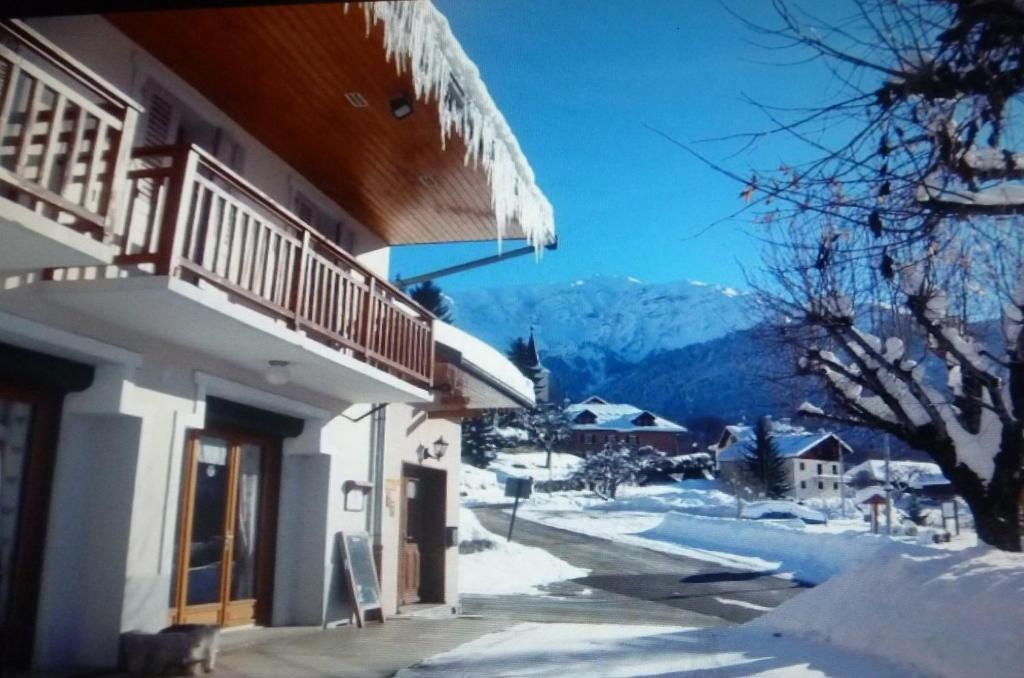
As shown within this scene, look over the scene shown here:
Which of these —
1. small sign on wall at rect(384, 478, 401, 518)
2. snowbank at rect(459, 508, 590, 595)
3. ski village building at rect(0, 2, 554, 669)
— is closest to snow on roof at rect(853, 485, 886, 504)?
snowbank at rect(459, 508, 590, 595)

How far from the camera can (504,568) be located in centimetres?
2180

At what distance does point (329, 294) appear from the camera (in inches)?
337

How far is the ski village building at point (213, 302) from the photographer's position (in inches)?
230

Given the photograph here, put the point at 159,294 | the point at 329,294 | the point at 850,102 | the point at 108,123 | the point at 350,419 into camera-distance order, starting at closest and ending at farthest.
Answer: the point at 850,102
the point at 108,123
the point at 159,294
the point at 329,294
the point at 350,419

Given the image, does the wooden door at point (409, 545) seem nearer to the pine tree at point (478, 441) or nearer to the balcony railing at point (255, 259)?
the balcony railing at point (255, 259)

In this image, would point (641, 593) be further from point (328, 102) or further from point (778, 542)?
point (328, 102)

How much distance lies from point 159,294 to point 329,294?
2.73 m

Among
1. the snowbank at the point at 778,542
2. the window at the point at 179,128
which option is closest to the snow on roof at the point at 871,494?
the snowbank at the point at 778,542

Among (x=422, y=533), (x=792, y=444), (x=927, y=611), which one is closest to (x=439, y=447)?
(x=422, y=533)

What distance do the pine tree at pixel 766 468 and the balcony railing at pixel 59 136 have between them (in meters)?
53.3

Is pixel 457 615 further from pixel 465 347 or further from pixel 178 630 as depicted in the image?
pixel 178 630

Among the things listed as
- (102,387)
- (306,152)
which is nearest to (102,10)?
(102,387)

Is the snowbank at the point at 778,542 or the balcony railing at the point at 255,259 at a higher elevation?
the balcony railing at the point at 255,259

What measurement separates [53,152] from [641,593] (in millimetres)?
16283
